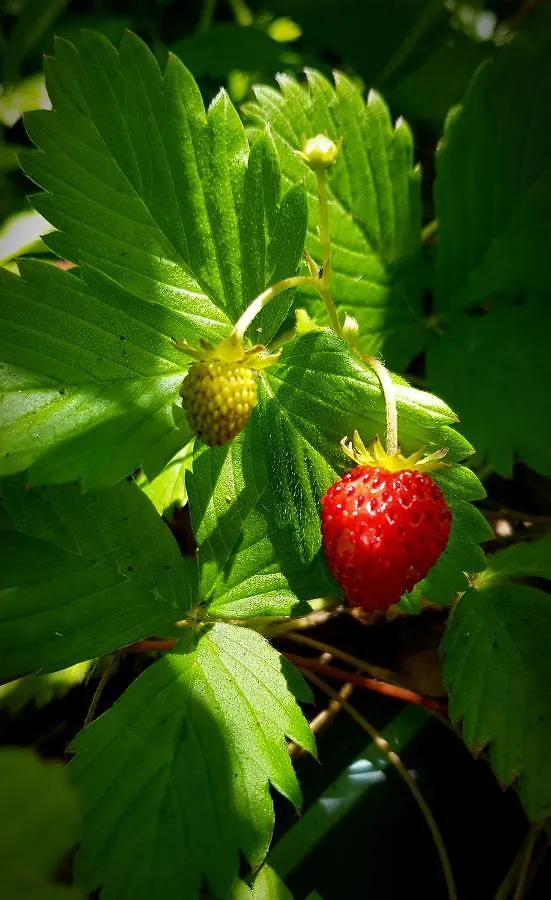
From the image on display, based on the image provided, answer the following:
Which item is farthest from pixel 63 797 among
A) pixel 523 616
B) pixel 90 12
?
pixel 90 12

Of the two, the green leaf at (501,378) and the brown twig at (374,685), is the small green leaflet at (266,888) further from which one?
the green leaf at (501,378)

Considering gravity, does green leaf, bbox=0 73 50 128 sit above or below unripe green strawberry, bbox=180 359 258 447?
above

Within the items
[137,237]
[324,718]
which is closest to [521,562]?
[324,718]

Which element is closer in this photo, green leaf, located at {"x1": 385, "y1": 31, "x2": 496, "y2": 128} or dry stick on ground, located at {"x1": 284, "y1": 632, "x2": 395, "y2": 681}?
dry stick on ground, located at {"x1": 284, "y1": 632, "x2": 395, "y2": 681}

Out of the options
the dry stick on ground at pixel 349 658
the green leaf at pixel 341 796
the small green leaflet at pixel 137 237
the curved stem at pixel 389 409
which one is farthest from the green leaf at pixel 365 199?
the green leaf at pixel 341 796

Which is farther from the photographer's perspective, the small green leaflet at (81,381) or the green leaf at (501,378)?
the green leaf at (501,378)

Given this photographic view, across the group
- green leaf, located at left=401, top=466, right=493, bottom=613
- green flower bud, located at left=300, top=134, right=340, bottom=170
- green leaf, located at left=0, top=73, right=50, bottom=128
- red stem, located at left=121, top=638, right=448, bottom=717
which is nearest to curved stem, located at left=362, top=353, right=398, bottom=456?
green leaf, located at left=401, top=466, right=493, bottom=613

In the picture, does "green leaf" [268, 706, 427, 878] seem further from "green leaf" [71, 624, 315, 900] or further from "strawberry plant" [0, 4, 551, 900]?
"green leaf" [71, 624, 315, 900]

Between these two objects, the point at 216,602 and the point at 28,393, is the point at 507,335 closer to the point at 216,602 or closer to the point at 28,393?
→ the point at 216,602
